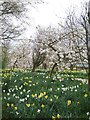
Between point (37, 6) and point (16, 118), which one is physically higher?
point (37, 6)

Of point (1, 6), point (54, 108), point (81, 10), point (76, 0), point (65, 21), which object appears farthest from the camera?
point (65, 21)

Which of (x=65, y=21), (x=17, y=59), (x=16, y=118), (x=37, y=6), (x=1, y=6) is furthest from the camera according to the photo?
(x=17, y=59)

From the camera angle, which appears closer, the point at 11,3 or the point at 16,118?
Answer: the point at 16,118

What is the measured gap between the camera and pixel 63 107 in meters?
1.94

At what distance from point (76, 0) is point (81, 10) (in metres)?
0.51

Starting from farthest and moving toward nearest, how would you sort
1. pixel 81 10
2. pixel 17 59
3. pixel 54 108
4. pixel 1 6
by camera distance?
pixel 17 59 < pixel 81 10 < pixel 1 6 < pixel 54 108

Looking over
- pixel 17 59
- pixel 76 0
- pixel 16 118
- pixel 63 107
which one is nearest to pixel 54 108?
pixel 63 107

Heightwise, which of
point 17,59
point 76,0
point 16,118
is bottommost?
point 16,118

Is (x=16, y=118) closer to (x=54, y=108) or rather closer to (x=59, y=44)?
(x=54, y=108)

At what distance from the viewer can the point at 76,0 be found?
3.80 m

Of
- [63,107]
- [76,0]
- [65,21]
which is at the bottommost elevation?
[63,107]

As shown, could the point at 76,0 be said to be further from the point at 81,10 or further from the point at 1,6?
the point at 1,6

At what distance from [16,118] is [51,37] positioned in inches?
119

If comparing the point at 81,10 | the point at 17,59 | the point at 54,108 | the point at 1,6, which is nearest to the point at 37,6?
the point at 1,6
